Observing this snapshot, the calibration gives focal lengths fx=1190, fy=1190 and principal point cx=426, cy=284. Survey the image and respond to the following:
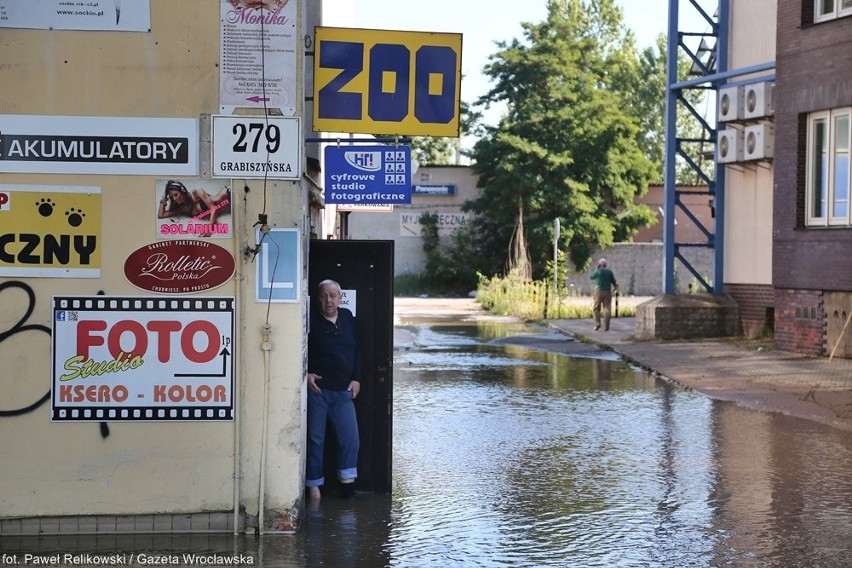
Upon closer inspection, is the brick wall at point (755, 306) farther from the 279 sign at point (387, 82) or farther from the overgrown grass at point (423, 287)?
the overgrown grass at point (423, 287)

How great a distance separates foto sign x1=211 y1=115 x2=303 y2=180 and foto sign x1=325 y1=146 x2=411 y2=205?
815 centimetres

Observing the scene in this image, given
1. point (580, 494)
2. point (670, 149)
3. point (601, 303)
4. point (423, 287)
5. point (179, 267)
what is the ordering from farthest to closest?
point (423, 287), point (601, 303), point (670, 149), point (580, 494), point (179, 267)

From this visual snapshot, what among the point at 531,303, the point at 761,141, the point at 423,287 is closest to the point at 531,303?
the point at 531,303

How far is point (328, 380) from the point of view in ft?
29.3

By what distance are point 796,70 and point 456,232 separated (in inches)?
1342

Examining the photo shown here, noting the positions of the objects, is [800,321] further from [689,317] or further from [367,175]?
[367,175]

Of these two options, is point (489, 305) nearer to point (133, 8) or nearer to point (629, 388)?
point (629, 388)

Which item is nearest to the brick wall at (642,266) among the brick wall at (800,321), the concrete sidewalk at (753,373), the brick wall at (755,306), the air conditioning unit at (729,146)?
the brick wall at (755,306)

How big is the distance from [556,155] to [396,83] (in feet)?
149

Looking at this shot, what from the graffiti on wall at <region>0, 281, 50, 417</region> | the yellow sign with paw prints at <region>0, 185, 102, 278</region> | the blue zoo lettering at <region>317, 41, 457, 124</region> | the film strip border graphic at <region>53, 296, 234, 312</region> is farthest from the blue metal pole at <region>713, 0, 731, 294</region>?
the graffiti on wall at <region>0, 281, 50, 417</region>

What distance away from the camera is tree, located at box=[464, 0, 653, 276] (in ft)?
173

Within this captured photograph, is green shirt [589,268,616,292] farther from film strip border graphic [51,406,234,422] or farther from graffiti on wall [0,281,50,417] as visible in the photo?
graffiti on wall [0,281,50,417]

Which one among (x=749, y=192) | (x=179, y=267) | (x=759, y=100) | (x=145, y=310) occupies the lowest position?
(x=145, y=310)

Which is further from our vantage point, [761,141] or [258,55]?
[761,141]
